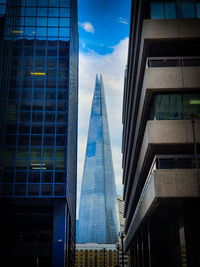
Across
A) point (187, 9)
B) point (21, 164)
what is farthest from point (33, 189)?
point (187, 9)

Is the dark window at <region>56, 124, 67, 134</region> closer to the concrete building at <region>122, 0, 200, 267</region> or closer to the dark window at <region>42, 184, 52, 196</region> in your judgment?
the dark window at <region>42, 184, 52, 196</region>

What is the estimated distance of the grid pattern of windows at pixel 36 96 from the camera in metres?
55.3

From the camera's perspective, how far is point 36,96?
60281mm

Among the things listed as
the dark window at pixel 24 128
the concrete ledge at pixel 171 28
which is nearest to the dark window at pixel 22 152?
the dark window at pixel 24 128

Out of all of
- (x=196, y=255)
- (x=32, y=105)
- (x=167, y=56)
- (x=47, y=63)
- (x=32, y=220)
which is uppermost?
(x=47, y=63)

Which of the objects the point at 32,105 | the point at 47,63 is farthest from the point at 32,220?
the point at 47,63

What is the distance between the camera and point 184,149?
27.2 meters

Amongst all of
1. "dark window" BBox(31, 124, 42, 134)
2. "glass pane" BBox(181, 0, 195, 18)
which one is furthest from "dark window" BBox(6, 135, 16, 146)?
"glass pane" BBox(181, 0, 195, 18)

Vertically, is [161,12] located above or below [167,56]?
above

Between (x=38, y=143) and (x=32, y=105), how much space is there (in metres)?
6.89

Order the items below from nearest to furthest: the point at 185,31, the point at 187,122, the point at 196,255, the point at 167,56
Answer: the point at 196,255, the point at 187,122, the point at 185,31, the point at 167,56

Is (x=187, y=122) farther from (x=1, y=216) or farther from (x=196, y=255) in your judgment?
(x=1, y=216)

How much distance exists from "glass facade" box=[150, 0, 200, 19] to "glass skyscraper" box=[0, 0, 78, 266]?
105ft

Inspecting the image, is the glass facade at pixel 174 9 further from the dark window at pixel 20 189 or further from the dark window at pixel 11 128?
the dark window at pixel 20 189
